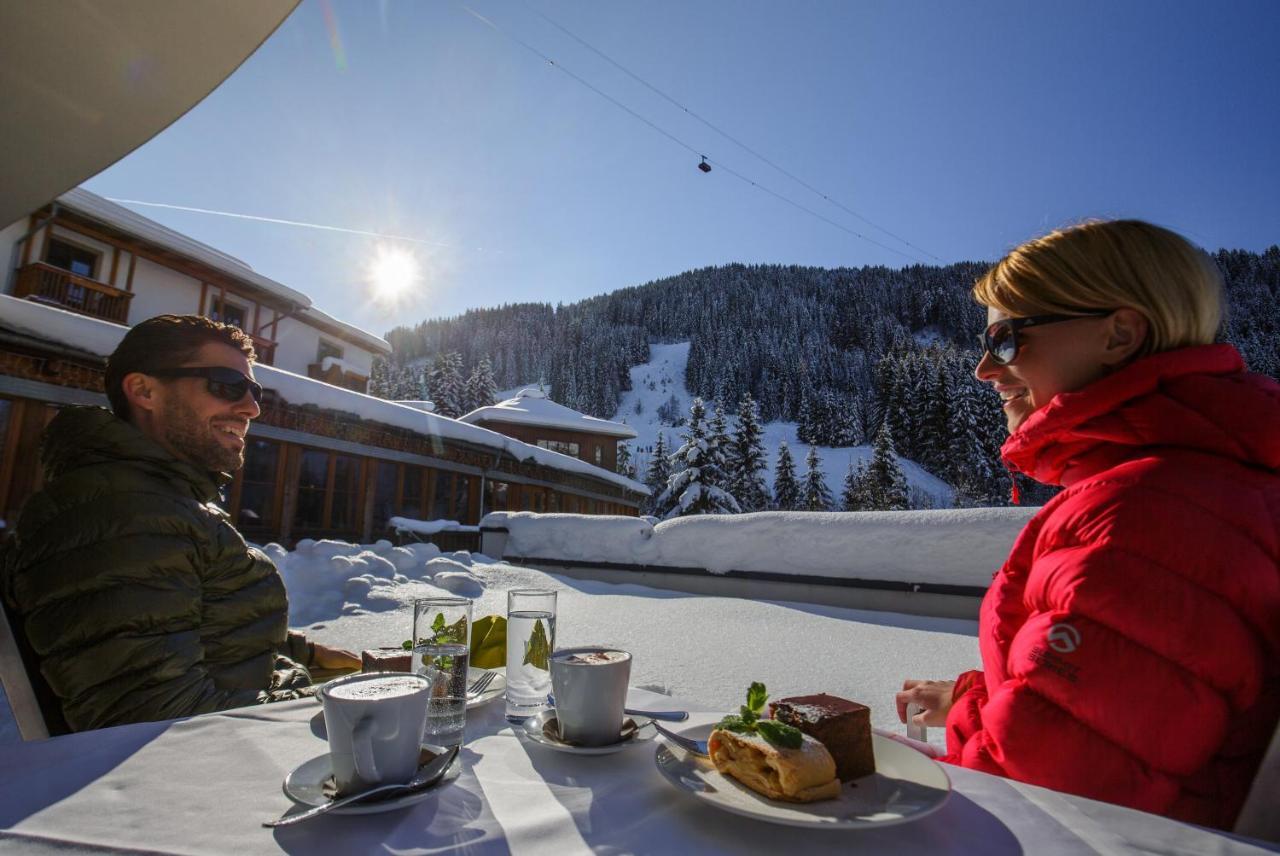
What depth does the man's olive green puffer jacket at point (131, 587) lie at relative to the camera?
4.86 feet

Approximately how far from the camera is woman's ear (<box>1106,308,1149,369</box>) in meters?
1.32

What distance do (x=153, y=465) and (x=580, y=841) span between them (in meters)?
1.86

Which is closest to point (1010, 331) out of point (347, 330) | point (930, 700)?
point (930, 700)

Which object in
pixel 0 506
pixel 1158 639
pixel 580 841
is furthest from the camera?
pixel 0 506

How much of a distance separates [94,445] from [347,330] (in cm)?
1808

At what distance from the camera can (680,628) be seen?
13.4ft

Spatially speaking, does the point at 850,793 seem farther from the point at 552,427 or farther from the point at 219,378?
the point at 552,427

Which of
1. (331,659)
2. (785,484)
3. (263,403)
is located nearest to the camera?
(331,659)

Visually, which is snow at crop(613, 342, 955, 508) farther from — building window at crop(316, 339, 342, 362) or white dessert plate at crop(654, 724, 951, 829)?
white dessert plate at crop(654, 724, 951, 829)

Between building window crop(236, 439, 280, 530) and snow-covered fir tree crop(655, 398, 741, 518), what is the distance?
66.1 ft

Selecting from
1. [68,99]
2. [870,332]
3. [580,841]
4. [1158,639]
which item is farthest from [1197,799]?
[870,332]

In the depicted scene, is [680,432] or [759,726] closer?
[759,726]

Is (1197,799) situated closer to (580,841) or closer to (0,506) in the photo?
(580,841)

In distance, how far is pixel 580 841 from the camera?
75 centimetres
